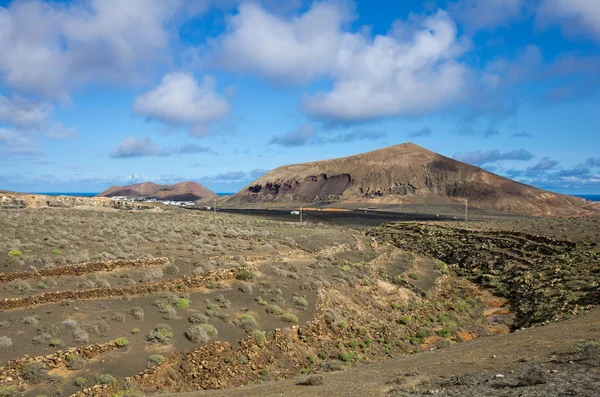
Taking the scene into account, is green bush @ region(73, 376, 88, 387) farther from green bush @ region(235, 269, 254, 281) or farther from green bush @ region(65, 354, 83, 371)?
green bush @ region(235, 269, 254, 281)

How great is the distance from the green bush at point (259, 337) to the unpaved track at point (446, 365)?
4.47 m

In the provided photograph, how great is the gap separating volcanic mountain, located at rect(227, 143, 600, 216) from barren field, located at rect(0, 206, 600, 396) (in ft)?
348

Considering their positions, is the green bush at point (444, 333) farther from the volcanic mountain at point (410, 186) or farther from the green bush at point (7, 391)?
the volcanic mountain at point (410, 186)

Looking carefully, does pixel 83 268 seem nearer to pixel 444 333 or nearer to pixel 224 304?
pixel 224 304

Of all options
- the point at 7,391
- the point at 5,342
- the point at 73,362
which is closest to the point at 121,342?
the point at 73,362

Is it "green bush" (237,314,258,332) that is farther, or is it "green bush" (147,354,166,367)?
"green bush" (237,314,258,332)

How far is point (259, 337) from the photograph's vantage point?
18812 mm

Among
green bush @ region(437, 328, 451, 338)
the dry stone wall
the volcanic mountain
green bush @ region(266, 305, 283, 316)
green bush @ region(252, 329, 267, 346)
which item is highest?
the volcanic mountain

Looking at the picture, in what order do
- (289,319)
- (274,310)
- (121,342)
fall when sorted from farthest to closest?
(274,310), (289,319), (121,342)

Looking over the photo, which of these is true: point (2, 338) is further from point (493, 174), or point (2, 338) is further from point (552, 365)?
point (493, 174)

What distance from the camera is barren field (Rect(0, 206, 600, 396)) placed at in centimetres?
1530

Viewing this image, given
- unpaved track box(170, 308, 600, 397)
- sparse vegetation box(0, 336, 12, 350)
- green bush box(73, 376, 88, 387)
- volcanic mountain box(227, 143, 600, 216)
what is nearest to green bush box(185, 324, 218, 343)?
unpaved track box(170, 308, 600, 397)

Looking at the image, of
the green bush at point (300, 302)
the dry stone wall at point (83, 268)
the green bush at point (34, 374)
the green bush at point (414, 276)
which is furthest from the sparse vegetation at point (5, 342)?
the green bush at point (414, 276)

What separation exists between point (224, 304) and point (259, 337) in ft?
11.9
